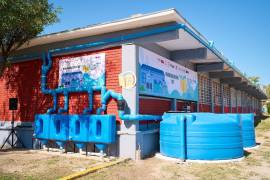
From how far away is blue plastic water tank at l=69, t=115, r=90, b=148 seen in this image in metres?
9.72

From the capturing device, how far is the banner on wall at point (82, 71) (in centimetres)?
1043

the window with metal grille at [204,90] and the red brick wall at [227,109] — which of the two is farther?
the red brick wall at [227,109]

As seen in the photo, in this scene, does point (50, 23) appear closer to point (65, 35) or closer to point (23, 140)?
point (65, 35)

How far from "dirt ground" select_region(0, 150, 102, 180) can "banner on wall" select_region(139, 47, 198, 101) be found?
338 cm

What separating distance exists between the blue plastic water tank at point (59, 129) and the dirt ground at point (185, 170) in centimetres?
301

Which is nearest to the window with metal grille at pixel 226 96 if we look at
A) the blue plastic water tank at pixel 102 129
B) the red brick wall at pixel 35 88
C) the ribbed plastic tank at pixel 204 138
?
the ribbed plastic tank at pixel 204 138

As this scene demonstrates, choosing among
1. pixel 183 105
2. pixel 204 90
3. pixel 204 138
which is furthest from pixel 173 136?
pixel 204 90

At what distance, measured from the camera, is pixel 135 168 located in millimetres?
7844

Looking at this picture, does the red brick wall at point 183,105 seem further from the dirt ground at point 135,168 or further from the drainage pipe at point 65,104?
the drainage pipe at point 65,104

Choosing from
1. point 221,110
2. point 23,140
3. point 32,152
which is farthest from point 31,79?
point 221,110

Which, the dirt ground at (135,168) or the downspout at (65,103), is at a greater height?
the downspout at (65,103)

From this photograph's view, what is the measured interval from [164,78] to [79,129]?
4.21 metres

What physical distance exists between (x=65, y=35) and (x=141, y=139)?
539 centimetres

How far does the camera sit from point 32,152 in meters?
10.6
